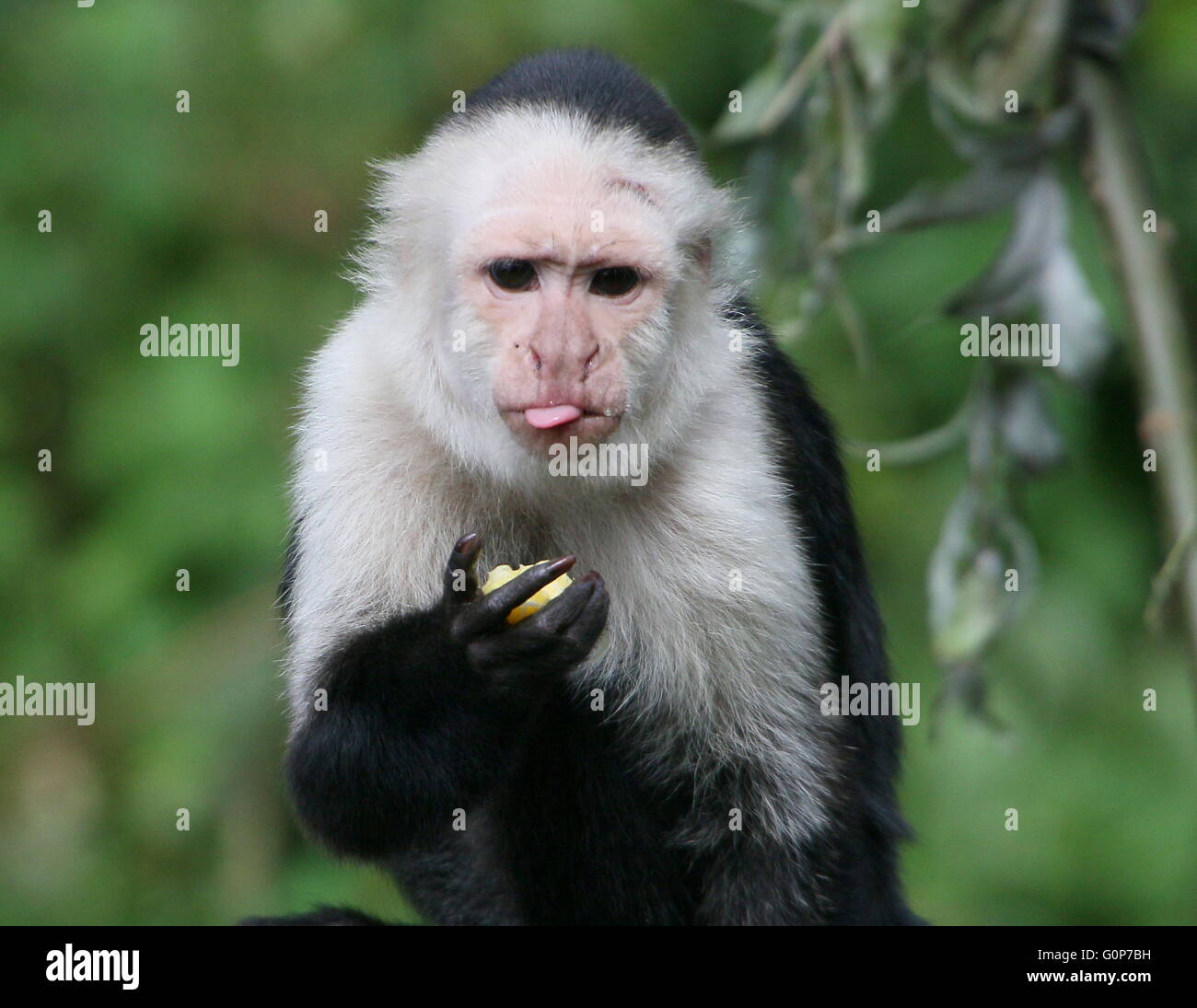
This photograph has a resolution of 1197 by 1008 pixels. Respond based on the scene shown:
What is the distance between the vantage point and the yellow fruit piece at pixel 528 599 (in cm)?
329

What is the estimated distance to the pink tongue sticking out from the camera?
3.25m

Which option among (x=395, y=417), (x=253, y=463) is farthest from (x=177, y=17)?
(x=395, y=417)

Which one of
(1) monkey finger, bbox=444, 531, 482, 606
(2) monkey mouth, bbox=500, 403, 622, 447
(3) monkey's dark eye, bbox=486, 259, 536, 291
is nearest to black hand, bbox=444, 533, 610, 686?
(1) monkey finger, bbox=444, 531, 482, 606

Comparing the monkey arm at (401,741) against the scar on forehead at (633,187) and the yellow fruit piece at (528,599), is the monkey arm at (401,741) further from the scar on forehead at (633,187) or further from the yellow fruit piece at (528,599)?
the scar on forehead at (633,187)

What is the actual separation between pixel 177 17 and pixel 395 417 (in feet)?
13.9

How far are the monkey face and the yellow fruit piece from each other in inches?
11.4

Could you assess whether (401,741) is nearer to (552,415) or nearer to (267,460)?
(552,415)

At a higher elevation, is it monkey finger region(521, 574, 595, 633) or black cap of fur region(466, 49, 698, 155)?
black cap of fur region(466, 49, 698, 155)

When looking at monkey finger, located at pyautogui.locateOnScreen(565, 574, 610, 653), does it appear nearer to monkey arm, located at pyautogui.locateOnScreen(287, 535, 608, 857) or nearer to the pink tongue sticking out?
monkey arm, located at pyautogui.locateOnScreen(287, 535, 608, 857)

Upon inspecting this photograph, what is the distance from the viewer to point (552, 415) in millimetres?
3250

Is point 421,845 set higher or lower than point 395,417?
lower

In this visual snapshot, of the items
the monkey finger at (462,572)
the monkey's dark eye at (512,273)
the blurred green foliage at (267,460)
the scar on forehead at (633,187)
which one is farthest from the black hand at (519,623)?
the blurred green foliage at (267,460)
